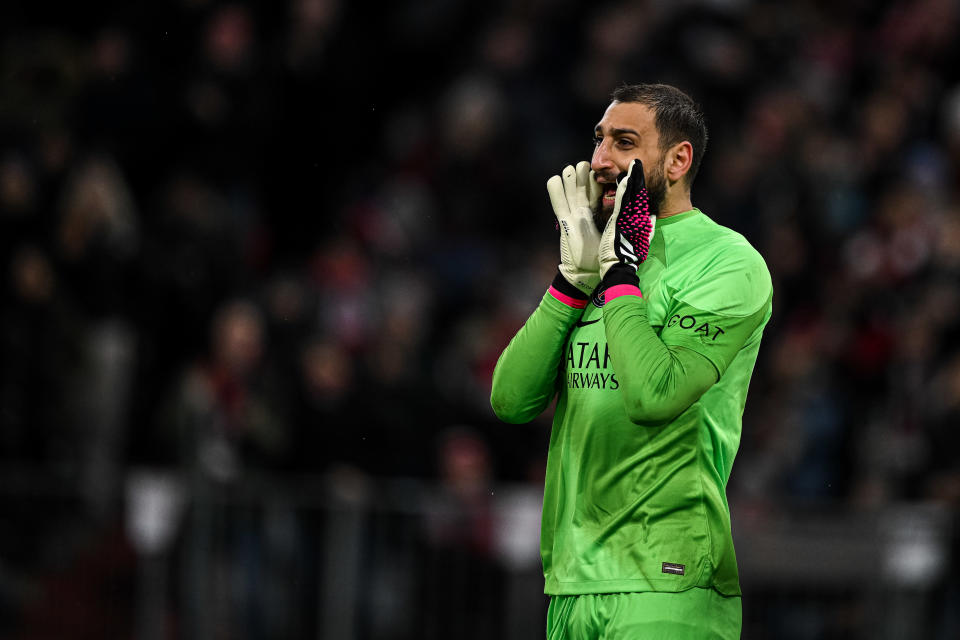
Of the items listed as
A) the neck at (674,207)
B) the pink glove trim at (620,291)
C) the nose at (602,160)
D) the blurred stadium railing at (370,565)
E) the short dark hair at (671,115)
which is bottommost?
the blurred stadium railing at (370,565)

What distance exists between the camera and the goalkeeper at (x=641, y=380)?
4270 millimetres

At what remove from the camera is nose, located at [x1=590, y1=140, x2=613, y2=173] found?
4566 millimetres

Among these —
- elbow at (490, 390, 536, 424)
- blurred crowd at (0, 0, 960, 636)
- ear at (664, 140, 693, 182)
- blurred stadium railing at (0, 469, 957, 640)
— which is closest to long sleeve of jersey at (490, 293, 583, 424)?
elbow at (490, 390, 536, 424)

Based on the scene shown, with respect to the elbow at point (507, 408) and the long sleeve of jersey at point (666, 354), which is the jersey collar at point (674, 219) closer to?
the long sleeve of jersey at point (666, 354)

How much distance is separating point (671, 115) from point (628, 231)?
429 mm

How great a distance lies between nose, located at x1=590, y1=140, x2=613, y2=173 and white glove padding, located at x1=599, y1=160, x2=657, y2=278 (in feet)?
0.51

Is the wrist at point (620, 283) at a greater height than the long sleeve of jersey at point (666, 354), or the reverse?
the wrist at point (620, 283)

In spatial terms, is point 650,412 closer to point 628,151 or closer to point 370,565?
point 628,151

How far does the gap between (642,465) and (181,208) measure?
8.34 metres

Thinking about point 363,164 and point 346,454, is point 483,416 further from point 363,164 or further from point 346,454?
point 363,164

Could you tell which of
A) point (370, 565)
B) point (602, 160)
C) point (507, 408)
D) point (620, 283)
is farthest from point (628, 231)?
point (370, 565)

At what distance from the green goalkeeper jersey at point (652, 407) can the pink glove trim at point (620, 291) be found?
0.03 m

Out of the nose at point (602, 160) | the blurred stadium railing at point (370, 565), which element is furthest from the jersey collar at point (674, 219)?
the blurred stadium railing at point (370, 565)

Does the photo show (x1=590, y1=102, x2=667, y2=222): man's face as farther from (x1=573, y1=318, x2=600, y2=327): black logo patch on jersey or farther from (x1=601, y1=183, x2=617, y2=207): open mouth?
(x1=573, y1=318, x2=600, y2=327): black logo patch on jersey
